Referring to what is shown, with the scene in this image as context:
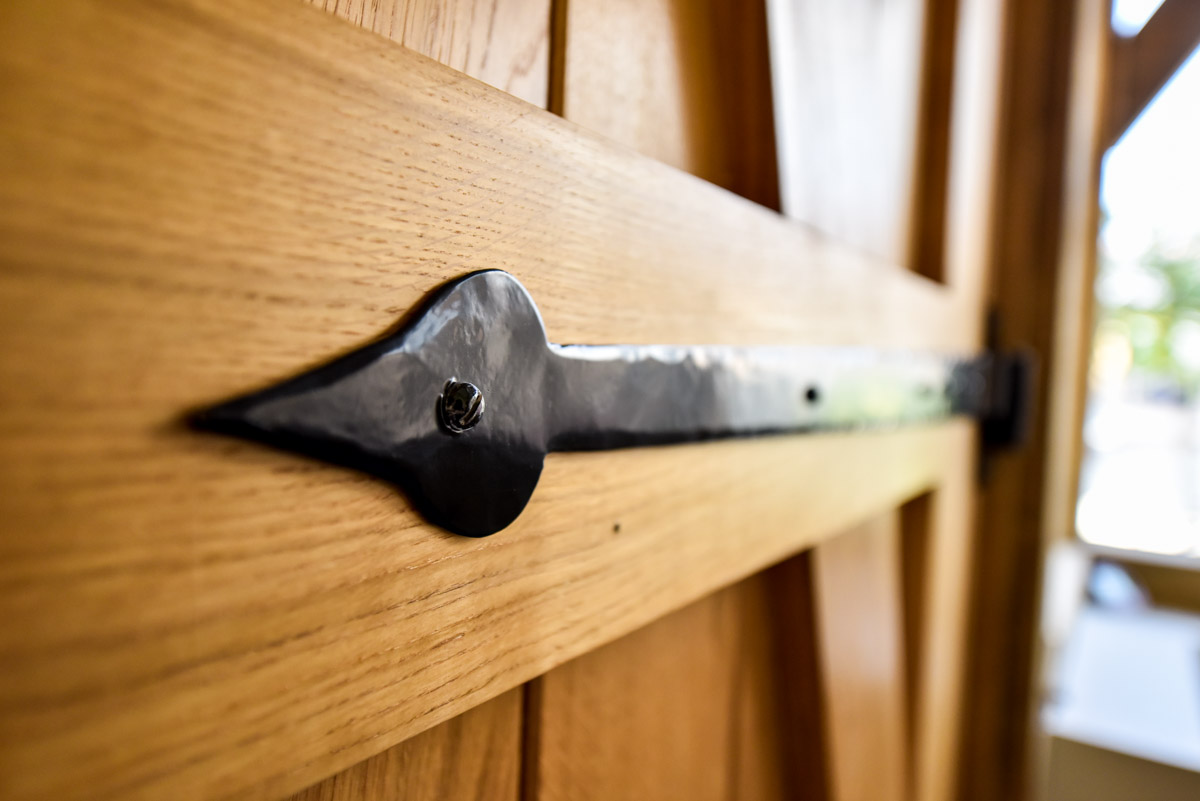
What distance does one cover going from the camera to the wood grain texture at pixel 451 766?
19 cm

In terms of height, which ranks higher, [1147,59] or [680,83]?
[1147,59]

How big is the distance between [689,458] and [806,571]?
15cm

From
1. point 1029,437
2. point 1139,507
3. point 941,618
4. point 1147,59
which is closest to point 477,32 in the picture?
point 941,618

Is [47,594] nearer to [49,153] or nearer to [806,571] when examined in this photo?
[49,153]

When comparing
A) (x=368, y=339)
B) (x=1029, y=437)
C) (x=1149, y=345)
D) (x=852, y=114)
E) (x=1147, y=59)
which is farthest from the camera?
(x=1149, y=345)

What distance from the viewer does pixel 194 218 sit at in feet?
0.42

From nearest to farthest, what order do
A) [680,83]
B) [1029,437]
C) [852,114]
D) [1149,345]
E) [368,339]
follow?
[368,339], [680,83], [852,114], [1029,437], [1149,345]

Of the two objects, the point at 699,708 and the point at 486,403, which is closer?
the point at 486,403

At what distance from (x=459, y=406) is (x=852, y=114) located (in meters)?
0.34

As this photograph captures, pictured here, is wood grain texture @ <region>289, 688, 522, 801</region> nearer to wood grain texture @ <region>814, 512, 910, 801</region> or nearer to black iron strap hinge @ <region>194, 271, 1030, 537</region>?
black iron strap hinge @ <region>194, 271, 1030, 537</region>

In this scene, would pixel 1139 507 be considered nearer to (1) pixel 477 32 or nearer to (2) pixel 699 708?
(2) pixel 699 708

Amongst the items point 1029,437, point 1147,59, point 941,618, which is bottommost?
point 941,618

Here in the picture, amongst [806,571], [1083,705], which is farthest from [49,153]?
[1083,705]

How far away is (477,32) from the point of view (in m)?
0.20
